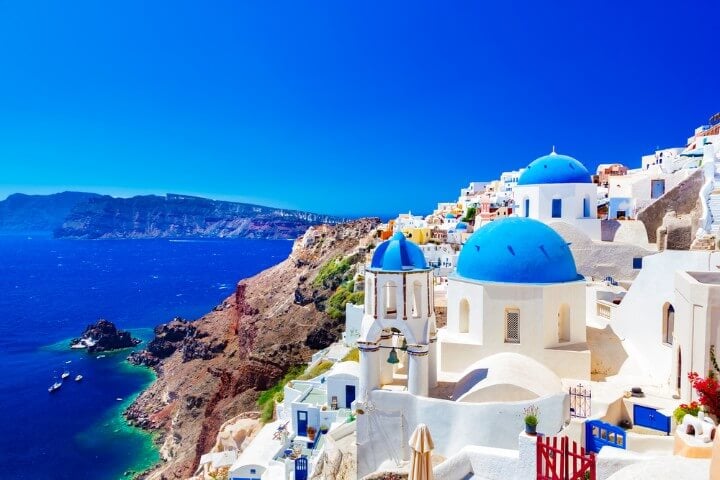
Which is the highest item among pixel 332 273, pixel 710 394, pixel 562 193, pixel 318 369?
pixel 562 193

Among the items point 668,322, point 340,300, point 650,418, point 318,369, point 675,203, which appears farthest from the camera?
point 340,300

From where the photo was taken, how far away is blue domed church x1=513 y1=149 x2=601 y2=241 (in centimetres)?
2512

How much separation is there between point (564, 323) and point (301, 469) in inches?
362

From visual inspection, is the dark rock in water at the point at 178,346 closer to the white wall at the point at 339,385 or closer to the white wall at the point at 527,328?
the white wall at the point at 339,385

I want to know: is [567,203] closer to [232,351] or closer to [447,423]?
[447,423]

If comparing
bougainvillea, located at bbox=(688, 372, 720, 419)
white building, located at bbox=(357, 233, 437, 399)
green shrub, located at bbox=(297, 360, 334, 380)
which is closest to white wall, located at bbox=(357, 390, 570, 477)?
white building, located at bbox=(357, 233, 437, 399)

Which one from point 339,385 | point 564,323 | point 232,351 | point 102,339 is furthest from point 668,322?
point 102,339

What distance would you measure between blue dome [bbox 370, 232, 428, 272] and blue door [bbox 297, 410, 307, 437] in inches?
423

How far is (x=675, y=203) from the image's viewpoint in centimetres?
2616

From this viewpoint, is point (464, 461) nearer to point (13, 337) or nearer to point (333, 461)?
point (333, 461)

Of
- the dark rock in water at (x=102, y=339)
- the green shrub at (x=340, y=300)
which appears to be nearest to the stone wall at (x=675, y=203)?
the green shrub at (x=340, y=300)

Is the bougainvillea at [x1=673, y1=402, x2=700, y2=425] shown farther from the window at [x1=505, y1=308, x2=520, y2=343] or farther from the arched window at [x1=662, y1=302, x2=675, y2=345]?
the window at [x1=505, y1=308, x2=520, y2=343]

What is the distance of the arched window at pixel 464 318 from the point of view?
13570 millimetres

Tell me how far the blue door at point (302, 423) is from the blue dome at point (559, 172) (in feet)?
48.6
